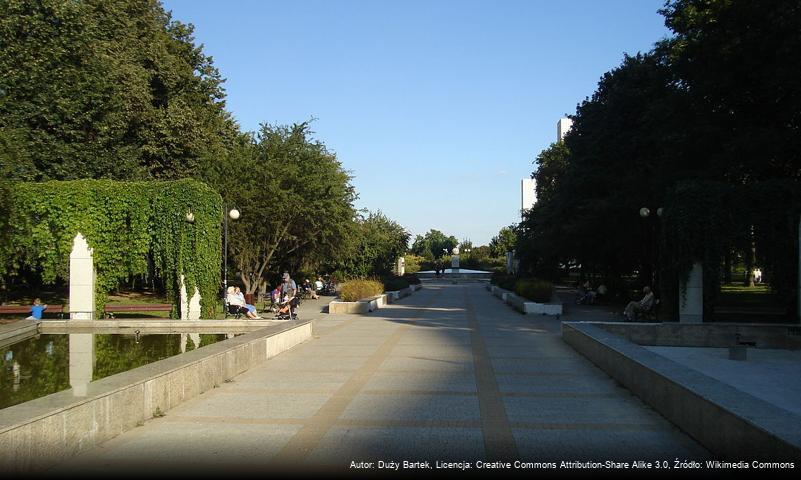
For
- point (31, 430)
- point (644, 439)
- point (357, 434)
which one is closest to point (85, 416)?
point (31, 430)

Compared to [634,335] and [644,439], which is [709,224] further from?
[644,439]

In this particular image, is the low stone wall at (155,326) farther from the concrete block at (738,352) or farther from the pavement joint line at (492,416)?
the concrete block at (738,352)

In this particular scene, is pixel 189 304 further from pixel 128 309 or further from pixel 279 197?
pixel 279 197

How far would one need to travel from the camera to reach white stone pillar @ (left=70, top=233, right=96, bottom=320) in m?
20.2

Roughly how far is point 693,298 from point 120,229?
1701cm

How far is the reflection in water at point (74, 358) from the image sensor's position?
9797mm

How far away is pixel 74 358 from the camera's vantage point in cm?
1293

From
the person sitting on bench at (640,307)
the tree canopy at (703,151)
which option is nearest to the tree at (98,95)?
the tree canopy at (703,151)

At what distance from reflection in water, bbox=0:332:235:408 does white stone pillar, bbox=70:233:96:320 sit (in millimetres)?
3332

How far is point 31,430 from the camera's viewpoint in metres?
5.57

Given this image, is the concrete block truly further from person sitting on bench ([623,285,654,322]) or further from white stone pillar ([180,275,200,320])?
white stone pillar ([180,275,200,320])

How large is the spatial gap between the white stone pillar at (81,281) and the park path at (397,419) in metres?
9.38

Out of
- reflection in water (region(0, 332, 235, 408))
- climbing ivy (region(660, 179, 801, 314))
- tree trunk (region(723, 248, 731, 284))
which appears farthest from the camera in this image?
tree trunk (region(723, 248, 731, 284))

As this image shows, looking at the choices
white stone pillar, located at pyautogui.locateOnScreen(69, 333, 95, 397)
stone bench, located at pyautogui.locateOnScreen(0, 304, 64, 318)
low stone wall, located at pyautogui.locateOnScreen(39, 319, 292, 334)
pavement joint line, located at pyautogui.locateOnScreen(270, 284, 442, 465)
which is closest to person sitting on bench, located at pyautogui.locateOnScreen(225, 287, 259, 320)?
low stone wall, located at pyautogui.locateOnScreen(39, 319, 292, 334)
